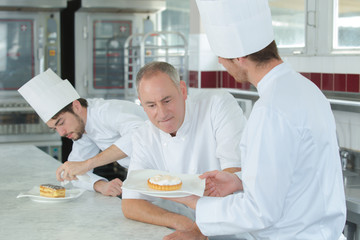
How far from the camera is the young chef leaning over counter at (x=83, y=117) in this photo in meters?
2.57

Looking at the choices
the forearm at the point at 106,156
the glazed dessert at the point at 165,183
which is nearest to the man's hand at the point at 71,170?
the forearm at the point at 106,156

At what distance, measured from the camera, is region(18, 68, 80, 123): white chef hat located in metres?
2.65

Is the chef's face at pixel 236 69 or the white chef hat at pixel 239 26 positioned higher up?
the white chef hat at pixel 239 26

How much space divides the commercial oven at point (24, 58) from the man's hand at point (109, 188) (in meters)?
2.94

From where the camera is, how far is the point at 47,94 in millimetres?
2697

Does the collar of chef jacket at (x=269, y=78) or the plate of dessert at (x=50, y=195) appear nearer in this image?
the collar of chef jacket at (x=269, y=78)

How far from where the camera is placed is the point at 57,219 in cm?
196

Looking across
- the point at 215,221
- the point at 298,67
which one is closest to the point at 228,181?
the point at 215,221

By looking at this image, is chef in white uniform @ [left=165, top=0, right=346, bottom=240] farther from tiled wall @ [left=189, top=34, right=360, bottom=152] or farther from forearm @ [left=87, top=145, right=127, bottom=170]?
tiled wall @ [left=189, top=34, right=360, bottom=152]

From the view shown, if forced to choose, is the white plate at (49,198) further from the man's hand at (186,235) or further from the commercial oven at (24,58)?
the commercial oven at (24,58)

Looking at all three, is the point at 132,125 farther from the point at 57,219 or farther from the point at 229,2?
the point at 229,2

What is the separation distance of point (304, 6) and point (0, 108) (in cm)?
303

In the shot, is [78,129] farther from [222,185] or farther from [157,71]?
[222,185]

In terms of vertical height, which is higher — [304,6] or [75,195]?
[304,6]
